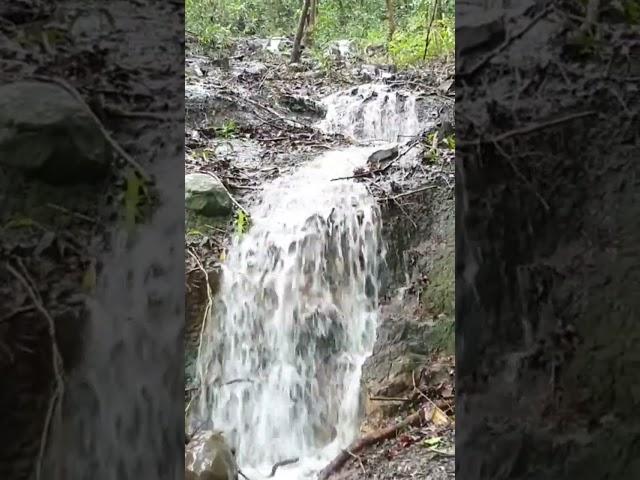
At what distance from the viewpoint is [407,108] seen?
4.49 m

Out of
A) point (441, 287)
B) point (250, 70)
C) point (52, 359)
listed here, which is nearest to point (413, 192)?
point (441, 287)

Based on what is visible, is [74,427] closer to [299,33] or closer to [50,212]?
[50,212]

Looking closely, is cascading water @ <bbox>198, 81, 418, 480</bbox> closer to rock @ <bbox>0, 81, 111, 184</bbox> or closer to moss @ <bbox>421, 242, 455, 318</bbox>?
moss @ <bbox>421, 242, 455, 318</bbox>

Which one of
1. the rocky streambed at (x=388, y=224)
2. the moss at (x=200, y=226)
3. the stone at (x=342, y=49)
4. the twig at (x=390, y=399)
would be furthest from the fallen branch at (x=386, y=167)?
the stone at (x=342, y=49)

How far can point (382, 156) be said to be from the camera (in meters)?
3.69

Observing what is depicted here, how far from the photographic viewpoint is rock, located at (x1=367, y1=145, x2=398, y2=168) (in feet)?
12.0

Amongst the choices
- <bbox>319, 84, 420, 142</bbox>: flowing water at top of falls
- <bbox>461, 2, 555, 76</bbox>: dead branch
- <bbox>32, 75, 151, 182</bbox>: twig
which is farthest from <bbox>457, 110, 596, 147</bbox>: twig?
<bbox>319, 84, 420, 142</bbox>: flowing water at top of falls

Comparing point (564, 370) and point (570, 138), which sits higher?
point (570, 138)

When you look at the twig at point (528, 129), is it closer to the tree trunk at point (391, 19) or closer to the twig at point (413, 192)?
the twig at point (413, 192)

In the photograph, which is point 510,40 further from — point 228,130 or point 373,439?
point 228,130

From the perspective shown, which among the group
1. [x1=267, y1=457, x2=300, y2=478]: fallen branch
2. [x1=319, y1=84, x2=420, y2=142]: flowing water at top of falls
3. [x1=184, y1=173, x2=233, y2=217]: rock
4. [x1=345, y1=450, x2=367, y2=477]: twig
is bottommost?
[x1=267, y1=457, x2=300, y2=478]: fallen branch

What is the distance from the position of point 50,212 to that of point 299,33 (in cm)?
437

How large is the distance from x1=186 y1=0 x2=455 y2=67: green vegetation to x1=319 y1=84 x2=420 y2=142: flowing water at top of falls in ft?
1.54

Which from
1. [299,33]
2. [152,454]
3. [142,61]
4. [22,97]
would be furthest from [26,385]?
[299,33]
